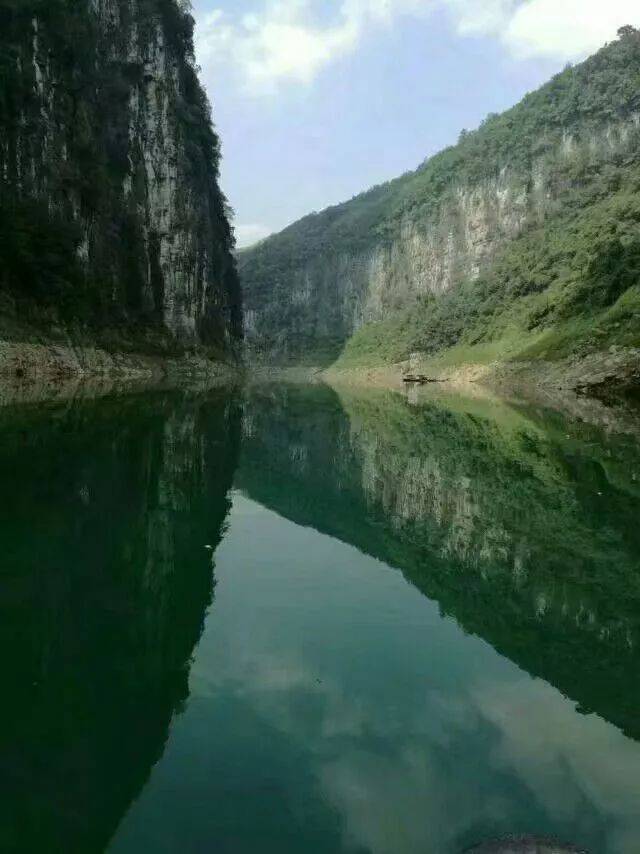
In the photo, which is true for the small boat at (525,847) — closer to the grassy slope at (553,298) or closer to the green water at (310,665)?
the green water at (310,665)

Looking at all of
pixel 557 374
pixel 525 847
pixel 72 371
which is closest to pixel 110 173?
pixel 72 371

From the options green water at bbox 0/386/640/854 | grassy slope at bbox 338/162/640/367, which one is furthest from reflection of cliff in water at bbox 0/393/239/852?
grassy slope at bbox 338/162/640/367

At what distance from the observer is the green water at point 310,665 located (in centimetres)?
528

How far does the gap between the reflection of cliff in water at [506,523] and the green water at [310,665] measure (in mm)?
67

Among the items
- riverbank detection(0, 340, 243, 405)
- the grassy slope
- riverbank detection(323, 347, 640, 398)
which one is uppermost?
the grassy slope

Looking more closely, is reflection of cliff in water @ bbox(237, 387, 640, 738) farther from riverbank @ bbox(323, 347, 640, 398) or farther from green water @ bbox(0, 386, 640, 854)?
riverbank @ bbox(323, 347, 640, 398)

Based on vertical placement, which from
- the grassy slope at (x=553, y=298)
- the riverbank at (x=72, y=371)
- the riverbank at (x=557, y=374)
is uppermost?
the grassy slope at (x=553, y=298)

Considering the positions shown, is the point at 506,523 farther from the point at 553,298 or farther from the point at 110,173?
the point at 553,298

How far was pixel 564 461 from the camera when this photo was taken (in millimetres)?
23859

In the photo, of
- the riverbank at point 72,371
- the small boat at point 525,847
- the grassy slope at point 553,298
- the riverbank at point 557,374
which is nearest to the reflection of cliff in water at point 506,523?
the small boat at point 525,847

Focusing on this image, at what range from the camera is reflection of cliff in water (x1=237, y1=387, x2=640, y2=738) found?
356 inches

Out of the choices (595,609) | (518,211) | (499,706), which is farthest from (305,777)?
(518,211)

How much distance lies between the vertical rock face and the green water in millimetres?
41981

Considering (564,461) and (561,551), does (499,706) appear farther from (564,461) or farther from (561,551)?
(564,461)
